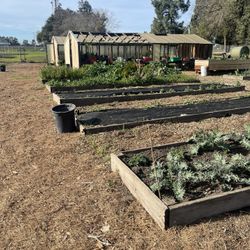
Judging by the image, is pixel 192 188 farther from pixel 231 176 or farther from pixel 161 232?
pixel 161 232

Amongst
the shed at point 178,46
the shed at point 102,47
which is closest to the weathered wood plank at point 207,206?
the shed at point 102,47

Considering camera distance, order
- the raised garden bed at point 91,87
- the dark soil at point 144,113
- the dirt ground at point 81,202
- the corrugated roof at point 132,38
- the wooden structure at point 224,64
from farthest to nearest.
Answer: the corrugated roof at point 132,38, the wooden structure at point 224,64, the raised garden bed at point 91,87, the dark soil at point 144,113, the dirt ground at point 81,202

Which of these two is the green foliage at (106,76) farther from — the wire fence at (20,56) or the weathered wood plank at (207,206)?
the wire fence at (20,56)

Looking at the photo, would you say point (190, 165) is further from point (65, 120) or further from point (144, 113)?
point (144, 113)

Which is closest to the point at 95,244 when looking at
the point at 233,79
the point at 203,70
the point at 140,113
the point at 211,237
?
the point at 211,237

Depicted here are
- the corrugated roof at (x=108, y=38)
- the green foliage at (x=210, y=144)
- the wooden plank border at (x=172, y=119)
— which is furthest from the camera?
the corrugated roof at (x=108, y=38)

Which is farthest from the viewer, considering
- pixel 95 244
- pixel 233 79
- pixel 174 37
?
pixel 174 37

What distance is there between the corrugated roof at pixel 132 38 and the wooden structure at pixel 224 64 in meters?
5.83

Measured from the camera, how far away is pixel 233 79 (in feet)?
51.7

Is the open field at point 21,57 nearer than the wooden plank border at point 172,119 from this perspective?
No

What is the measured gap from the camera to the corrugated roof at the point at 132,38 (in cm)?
2164

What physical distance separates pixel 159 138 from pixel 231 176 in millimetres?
2455

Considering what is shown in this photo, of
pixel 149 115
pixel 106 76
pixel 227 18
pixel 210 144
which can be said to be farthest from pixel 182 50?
pixel 210 144

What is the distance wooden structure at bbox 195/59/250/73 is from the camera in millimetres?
18562
